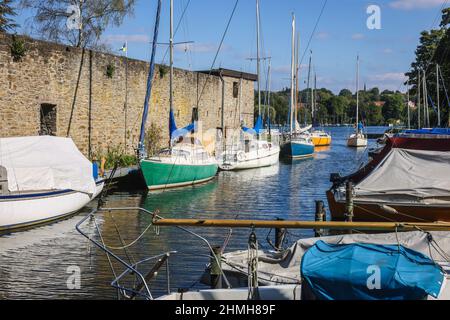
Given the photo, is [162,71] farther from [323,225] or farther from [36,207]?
[323,225]

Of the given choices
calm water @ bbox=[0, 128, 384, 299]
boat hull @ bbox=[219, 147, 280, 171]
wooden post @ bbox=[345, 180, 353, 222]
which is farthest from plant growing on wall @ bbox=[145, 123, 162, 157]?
wooden post @ bbox=[345, 180, 353, 222]

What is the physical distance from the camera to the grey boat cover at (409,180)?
1331 cm

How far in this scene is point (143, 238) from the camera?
49.5 ft

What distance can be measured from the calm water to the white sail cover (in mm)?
1973

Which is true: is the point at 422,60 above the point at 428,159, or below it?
above

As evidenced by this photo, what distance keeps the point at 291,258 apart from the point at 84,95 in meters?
19.6

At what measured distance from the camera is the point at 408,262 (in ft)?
21.8

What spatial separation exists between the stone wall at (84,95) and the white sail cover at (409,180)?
13.9 metres

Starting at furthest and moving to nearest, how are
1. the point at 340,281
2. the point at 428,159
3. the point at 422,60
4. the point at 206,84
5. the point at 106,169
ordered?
1. the point at 422,60
2. the point at 206,84
3. the point at 106,169
4. the point at 428,159
5. the point at 340,281

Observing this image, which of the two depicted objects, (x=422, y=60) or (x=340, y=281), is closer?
(x=340, y=281)

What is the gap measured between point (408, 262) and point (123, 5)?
28.1m

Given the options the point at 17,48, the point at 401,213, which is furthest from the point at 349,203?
the point at 17,48

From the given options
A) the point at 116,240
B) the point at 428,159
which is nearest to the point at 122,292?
the point at 116,240

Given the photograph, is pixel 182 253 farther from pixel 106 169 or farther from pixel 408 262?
pixel 106 169
